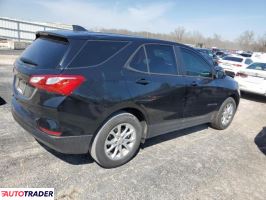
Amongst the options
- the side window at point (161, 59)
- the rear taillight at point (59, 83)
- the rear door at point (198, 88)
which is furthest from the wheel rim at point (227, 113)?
the rear taillight at point (59, 83)

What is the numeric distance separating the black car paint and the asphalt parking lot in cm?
42

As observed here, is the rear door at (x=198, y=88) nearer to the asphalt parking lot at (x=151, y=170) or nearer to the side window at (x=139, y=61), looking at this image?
the asphalt parking lot at (x=151, y=170)

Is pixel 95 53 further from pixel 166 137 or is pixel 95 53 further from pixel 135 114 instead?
pixel 166 137

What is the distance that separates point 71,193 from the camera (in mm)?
2936

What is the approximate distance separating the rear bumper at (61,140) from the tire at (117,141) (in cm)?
17

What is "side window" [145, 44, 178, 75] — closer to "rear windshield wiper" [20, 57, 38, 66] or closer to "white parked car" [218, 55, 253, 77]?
"rear windshield wiper" [20, 57, 38, 66]

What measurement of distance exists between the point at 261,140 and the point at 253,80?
452 centimetres

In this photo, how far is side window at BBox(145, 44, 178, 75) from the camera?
12.4ft

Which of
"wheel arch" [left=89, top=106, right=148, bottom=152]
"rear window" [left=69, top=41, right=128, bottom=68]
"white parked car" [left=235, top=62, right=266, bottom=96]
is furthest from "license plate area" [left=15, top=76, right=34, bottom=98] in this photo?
"white parked car" [left=235, top=62, right=266, bottom=96]

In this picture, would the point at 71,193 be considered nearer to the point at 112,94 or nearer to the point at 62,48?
the point at 112,94

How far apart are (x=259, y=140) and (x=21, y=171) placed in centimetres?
458

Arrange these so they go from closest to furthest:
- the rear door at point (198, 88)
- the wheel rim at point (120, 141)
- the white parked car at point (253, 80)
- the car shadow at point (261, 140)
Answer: the wheel rim at point (120, 141) → the rear door at point (198, 88) → the car shadow at point (261, 140) → the white parked car at point (253, 80)

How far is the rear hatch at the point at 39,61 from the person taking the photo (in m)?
2.98

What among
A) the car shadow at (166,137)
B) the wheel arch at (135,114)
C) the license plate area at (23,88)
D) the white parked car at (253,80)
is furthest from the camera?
the white parked car at (253,80)
